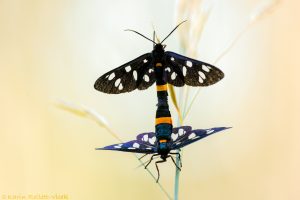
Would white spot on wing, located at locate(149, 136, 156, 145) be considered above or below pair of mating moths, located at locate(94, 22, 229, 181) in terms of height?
below

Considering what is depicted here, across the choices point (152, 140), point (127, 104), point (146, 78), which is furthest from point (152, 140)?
point (127, 104)

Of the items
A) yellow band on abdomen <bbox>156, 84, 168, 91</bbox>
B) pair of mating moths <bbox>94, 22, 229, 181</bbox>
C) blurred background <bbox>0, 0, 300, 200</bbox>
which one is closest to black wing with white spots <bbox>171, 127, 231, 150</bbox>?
pair of mating moths <bbox>94, 22, 229, 181</bbox>

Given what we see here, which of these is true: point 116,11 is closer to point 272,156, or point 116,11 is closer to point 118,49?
point 118,49

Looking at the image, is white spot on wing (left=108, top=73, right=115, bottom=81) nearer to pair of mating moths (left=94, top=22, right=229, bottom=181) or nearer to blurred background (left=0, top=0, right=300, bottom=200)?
pair of mating moths (left=94, top=22, right=229, bottom=181)

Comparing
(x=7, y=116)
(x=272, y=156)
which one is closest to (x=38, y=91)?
(x=7, y=116)

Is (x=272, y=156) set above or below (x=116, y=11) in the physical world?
below

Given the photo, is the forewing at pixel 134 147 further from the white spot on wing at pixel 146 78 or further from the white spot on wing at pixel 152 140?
the white spot on wing at pixel 146 78

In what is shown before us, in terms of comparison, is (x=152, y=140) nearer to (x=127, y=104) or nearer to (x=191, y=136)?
(x=191, y=136)

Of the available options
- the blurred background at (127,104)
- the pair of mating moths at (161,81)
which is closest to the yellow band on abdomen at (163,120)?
the pair of mating moths at (161,81)
